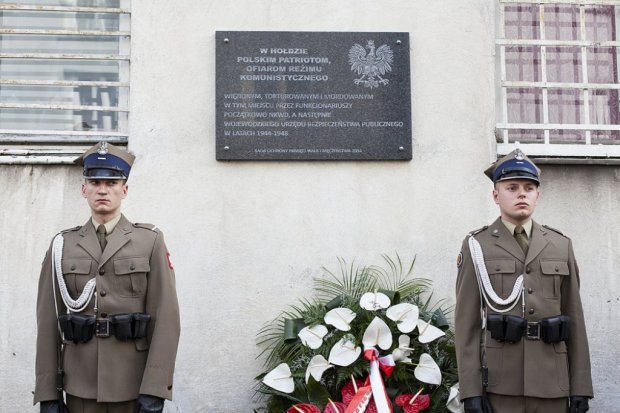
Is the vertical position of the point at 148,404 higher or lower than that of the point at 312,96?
lower

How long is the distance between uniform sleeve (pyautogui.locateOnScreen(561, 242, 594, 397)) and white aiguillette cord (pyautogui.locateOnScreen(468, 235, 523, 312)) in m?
0.26

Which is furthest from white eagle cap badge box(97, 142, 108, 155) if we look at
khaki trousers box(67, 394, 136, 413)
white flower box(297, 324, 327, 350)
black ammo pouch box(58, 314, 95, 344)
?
white flower box(297, 324, 327, 350)

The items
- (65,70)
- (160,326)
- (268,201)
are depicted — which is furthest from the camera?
(65,70)

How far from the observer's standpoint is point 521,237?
4.28 meters

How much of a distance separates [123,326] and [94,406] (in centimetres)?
39

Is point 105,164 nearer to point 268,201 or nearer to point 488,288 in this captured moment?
point 268,201

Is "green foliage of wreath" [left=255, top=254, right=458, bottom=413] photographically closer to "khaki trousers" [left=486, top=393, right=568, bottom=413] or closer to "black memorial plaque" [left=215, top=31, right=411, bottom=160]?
"black memorial plaque" [left=215, top=31, right=411, bottom=160]

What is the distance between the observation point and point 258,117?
18.5 ft

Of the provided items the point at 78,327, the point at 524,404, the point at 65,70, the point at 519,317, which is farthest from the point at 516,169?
the point at 65,70

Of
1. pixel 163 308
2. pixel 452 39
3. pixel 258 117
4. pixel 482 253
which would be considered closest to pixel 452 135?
pixel 452 39

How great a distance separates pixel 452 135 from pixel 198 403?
7.87 feet

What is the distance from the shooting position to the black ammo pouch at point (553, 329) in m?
4.07

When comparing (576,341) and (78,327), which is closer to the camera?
(78,327)

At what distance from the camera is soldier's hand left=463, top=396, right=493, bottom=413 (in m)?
4.00
